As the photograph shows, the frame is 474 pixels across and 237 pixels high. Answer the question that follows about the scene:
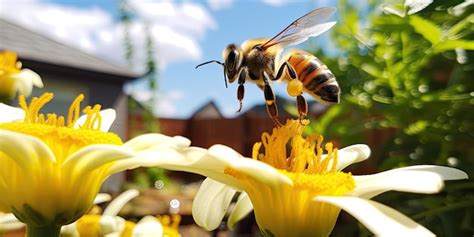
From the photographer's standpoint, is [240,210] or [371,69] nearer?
[240,210]

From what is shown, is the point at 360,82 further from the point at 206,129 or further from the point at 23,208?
the point at 206,129

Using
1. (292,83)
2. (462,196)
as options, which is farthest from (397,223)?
(462,196)

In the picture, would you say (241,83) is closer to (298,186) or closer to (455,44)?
(455,44)

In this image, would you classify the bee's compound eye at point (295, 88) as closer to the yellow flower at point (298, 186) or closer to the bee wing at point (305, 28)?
the bee wing at point (305, 28)

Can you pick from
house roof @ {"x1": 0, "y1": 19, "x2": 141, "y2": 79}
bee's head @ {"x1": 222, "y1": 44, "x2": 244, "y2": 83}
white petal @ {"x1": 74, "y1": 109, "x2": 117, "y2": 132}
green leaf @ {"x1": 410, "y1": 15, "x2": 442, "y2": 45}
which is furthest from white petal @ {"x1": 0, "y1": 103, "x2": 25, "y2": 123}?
house roof @ {"x1": 0, "y1": 19, "x2": 141, "y2": 79}

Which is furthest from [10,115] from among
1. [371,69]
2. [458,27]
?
[371,69]

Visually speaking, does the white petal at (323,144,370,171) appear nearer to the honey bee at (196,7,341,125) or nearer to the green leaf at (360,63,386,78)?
the honey bee at (196,7,341,125)
